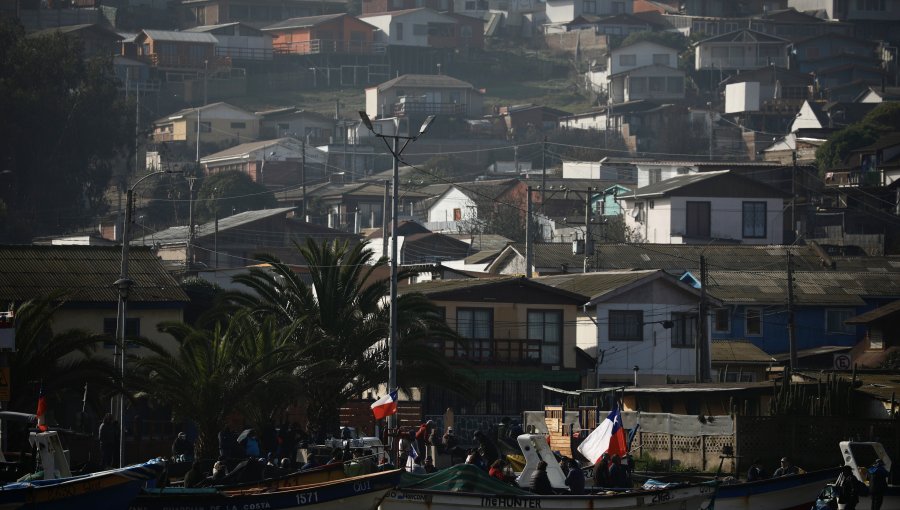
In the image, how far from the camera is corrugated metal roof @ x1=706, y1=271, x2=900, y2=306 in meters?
72.8

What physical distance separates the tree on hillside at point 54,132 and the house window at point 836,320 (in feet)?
156

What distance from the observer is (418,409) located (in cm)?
5181

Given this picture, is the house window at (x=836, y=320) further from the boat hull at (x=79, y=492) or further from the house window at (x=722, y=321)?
the boat hull at (x=79, y=492)

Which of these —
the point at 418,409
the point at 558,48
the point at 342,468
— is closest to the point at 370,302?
the point at 418,409

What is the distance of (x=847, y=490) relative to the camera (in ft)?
117

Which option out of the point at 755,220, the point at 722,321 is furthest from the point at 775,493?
the point at 755,220

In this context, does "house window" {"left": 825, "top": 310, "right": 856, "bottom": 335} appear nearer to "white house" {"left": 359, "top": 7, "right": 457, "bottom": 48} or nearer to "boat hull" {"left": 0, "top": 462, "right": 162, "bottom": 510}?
"boat hull" {"left": 0, "top": 462, "right": 162, "bottom": 510}

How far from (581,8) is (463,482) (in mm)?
145595

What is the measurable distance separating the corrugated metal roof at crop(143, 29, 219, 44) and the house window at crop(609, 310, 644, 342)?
9064 centimetres

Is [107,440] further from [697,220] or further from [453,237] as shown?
[453,237]

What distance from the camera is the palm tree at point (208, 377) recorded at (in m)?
40.1

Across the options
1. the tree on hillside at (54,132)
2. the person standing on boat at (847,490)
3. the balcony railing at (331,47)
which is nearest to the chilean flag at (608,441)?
the person standing on boat at (847,490)

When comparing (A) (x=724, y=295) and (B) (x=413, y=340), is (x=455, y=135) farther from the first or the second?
(B) (x=413, y=340)

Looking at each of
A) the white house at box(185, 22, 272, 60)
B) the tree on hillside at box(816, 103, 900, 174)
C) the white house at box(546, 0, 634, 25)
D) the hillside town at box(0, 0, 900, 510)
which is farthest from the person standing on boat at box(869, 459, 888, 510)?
the white house at box(546, 0, 634, 25)
